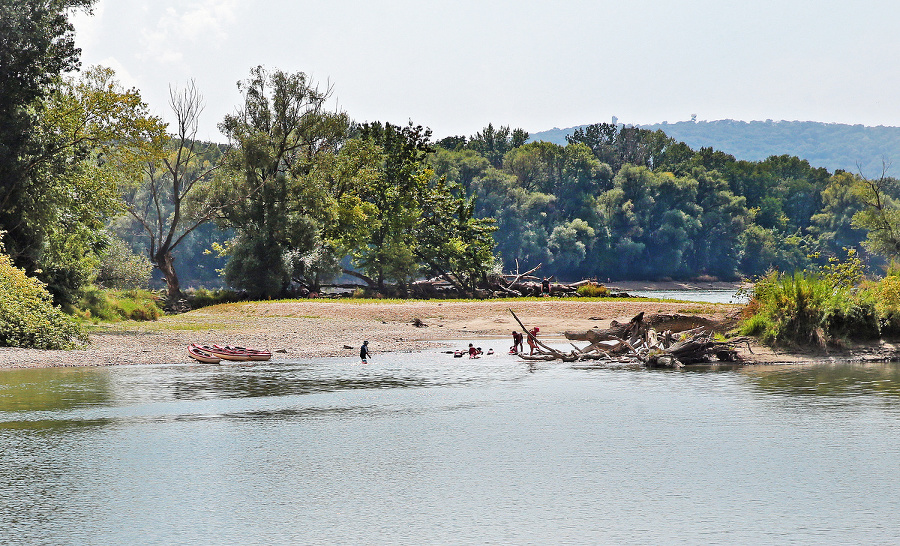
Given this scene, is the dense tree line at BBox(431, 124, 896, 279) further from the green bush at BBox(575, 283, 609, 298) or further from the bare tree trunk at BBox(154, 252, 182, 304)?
the green bush at BBox(575, 283, 609, 298)

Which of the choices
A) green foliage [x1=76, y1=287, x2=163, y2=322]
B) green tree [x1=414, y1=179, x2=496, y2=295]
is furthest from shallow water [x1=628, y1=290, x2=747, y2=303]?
green foliage [x1=76, y1=287, x2=163, y2=322]

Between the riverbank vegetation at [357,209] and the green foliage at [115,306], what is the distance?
0.13 metres

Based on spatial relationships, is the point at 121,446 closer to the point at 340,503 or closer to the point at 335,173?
the point at 340,503

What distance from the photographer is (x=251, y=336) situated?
146 ft

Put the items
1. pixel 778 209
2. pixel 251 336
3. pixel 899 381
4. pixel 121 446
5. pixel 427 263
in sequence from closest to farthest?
pixel 121 446 → pixel 899 381 → pixel 251 336 → pixel 427 263 → pixel 778 209

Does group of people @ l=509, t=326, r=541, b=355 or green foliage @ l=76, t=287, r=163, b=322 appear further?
green foliage @ l=76, t=287, r=163, b=322

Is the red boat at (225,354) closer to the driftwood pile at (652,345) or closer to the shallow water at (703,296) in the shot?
the driftwood pile at (652,345)

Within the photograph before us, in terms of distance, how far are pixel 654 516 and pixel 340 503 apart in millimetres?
4971

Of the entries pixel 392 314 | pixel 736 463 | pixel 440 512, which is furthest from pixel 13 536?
pixel 392 314

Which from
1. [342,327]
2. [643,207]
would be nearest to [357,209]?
[342,327]

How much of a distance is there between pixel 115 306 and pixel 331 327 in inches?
507

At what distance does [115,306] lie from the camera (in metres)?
51.5

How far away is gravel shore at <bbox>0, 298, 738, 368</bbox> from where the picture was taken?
3631 centimetres

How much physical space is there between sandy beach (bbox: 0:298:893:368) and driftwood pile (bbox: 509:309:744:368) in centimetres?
168
